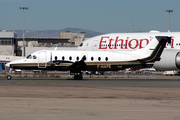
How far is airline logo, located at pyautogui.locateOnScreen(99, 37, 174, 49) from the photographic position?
142 feet

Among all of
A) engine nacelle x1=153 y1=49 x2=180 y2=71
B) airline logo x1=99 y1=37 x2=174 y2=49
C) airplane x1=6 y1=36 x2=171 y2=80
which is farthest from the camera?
airline logo x1=99 y1=37 x2=174 y2=49

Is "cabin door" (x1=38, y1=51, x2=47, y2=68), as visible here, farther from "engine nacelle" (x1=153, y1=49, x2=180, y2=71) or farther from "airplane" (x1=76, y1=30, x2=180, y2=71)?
"engine nacelle" (x1=153, y1=49, x2=180, y2=71)

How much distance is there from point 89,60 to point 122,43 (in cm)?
1134

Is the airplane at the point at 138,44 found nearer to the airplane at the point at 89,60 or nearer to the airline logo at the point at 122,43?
the airline logo at the point at 122,43

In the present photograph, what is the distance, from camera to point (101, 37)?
46938mm

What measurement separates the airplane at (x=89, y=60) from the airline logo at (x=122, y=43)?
820 centimetres

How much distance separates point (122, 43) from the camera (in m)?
44.7

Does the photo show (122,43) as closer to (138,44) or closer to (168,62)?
(138,44)

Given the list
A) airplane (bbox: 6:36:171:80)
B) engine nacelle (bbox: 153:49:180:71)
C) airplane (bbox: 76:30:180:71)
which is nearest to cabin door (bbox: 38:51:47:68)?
airplane (bbox: 6:36:171:80)

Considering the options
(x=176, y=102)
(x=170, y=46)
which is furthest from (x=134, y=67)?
(x=176, y=102)

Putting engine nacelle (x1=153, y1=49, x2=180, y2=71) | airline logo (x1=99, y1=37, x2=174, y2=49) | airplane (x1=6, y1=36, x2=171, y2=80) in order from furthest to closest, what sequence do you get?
1. airline logo (x1=99, y1=37, x2=174, y2=49)
2. engine nacelle (x1=153, y1=49, x2=180, y2=71)
3. airplane (x1=6, y1=36, x2=171, y2=80)

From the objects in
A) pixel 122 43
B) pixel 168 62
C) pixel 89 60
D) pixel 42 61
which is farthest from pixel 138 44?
pixel 42 61

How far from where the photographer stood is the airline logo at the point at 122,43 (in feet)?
142

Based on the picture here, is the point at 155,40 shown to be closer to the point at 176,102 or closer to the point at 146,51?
the point at 146,51
